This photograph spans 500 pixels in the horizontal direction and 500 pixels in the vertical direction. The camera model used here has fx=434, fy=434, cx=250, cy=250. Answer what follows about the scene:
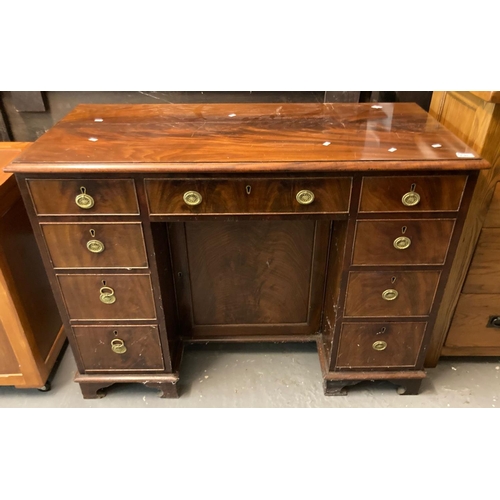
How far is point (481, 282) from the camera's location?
1499mm

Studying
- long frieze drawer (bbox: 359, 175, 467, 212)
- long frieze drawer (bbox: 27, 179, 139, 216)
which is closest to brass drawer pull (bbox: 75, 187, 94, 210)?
long frieze drawer (bbox: 27, 179, 139, 216)

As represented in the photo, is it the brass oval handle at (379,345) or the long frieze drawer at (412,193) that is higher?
the long frieze drawer at (412,193)

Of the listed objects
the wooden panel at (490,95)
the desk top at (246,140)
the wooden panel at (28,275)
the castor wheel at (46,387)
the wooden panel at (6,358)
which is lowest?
the castor wheel at (46,387)

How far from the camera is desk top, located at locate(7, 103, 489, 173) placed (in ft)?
3.60

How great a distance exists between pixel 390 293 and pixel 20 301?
1.18m

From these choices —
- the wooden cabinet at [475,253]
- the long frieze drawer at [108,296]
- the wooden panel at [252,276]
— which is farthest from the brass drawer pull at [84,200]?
the wooden cabinet at [475,253]

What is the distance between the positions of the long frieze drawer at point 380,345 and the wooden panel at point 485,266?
0.26 metres

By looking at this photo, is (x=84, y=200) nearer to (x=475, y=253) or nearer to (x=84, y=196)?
(x=84, y=196)

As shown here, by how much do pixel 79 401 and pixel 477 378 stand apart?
4.83 feet

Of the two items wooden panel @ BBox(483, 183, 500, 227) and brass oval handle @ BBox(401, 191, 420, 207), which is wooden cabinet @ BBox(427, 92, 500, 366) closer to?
wooden panel @ BBox(483, 183, 500, 227)

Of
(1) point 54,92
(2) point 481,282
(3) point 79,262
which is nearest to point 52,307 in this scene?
(3) point 79,262

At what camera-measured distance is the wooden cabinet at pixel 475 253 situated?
1253 mm

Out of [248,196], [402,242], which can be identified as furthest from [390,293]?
[248,196]

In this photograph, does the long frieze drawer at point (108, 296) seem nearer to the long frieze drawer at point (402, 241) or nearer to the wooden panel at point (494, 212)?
the long frieze drawer at point (402, 241)
